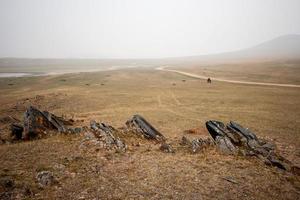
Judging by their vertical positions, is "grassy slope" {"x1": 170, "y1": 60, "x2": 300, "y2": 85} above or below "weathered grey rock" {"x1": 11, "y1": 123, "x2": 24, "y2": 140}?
above

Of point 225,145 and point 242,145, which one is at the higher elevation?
point 225,145

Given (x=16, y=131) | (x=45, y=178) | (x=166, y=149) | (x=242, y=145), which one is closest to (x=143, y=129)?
(x=166, y=149)

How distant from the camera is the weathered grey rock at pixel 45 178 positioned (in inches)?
449

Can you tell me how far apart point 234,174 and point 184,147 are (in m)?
5.33

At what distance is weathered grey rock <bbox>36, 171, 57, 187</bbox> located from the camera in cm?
1141

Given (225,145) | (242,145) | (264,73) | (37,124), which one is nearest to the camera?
(225,145)

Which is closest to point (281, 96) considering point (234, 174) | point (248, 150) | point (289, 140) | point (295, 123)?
point (295, 123)

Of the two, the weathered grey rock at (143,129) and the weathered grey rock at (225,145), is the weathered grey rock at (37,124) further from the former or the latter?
the weathered grey rock at (225,145)

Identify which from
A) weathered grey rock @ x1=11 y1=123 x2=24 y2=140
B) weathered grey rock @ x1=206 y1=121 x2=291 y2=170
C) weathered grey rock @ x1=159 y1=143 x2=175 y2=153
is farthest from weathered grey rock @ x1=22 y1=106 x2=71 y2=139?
weathered grey rock @ x1=206 y1=121 x2=291 y2=170

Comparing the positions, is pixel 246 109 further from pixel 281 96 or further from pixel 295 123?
pixel 281 96

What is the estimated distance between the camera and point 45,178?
1170 cm

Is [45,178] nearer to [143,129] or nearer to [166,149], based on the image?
[166,149]

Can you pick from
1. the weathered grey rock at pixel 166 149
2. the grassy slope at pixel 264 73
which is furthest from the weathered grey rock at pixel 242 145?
the grassy slope at pixel 264 73

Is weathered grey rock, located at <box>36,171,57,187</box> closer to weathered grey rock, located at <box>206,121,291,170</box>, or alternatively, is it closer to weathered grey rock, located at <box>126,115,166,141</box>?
weathered grey rock, located at <box>126,115,166,141</box>
